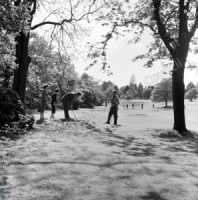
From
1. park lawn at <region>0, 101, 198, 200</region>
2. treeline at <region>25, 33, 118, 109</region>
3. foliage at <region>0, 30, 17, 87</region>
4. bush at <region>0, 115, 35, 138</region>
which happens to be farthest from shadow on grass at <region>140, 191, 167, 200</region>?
treeline at <region>25, 33, 118, 109</region>

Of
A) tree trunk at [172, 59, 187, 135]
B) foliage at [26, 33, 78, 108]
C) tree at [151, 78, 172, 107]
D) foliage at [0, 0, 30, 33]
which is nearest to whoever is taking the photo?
foliage at [0, 0, 30, 33]

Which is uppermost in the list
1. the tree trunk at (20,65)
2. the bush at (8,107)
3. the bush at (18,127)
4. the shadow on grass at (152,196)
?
the tree trunk at (20,65)

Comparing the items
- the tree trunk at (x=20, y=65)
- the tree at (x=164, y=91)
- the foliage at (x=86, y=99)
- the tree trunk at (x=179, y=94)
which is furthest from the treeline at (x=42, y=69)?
the tree at (x=164, y=91)

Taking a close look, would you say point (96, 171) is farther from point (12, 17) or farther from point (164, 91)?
point (164, 91)

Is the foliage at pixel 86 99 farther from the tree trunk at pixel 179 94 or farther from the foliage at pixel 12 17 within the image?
the foliage at pixel 12 17

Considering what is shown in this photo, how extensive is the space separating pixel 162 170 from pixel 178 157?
1808 millimetres

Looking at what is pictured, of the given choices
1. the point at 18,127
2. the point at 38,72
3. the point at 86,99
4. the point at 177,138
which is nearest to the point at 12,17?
the point at 18,127

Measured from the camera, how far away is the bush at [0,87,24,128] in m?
9.85

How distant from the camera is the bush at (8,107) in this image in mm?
9852

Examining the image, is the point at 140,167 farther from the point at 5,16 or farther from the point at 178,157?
the point at 5,16

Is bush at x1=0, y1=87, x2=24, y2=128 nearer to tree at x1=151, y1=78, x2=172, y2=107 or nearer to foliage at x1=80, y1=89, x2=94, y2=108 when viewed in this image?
foliage at x1=80, y1=89, x2=94, y2=108

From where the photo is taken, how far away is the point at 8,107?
33.2 ft

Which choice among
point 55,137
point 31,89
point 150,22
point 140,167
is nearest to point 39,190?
point 140,167

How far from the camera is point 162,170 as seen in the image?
19.0ft
